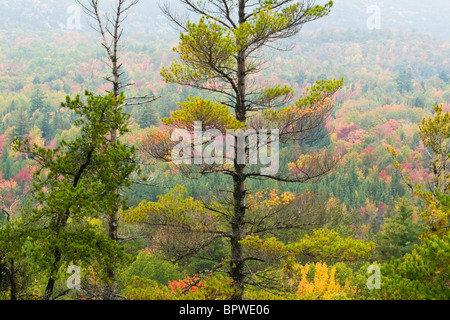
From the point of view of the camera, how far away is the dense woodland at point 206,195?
19.7 ft

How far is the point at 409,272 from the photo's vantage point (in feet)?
17.9

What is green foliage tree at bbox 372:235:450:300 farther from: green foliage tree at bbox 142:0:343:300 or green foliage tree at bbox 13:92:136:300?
green foliage tree at bbox 13:92:136:300

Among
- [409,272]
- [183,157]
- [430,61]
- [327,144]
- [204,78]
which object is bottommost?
[409,272]

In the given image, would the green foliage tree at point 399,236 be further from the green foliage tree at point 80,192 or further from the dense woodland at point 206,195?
the green foliage tree at point 80,192

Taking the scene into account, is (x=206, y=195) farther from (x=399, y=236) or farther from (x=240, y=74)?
(x=240, y=74)

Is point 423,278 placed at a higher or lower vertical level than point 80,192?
lower

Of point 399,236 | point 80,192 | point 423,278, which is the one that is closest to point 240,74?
point 80,192

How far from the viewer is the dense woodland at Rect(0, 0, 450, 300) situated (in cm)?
602

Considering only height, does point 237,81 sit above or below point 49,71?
below

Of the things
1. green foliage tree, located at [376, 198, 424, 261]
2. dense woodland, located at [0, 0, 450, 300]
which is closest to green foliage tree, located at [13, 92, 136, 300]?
dense woodland, located at [0, 0, 450, 300]

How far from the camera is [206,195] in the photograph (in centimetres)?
3950

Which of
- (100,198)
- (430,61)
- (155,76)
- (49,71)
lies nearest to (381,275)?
(100,198)
